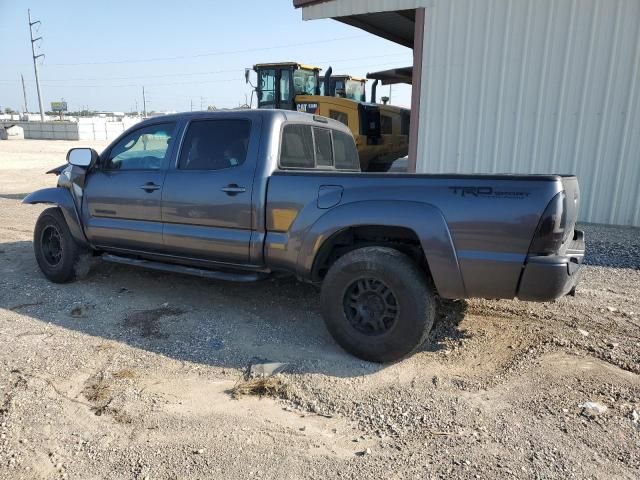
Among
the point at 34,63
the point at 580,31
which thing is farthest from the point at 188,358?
the point at 34,63

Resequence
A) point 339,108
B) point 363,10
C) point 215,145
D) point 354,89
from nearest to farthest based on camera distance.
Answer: point 215,145 < point 363,10 < point 339,108 < point 354,89

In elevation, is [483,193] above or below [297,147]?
below

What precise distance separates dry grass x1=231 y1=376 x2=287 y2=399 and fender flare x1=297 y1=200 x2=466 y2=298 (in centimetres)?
115

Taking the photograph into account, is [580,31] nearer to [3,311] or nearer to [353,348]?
[353,348]

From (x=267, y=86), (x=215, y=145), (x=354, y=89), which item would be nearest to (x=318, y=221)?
(x=215, y=145)

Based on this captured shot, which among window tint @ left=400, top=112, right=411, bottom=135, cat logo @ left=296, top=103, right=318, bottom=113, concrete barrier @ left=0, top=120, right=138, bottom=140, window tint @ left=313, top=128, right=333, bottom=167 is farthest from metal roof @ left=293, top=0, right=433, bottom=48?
concrete barrier @ left=0, top=120, right=138, bottom=140

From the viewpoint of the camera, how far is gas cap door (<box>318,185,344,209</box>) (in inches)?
146

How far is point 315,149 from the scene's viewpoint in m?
4.84

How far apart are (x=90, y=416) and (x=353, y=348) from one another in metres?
1.80

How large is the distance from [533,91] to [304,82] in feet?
24.7

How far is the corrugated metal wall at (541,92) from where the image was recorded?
26.9 ft

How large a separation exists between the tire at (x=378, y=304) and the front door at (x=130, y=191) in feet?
6.47

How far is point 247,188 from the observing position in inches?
160

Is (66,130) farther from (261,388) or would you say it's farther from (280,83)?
(261,388)
